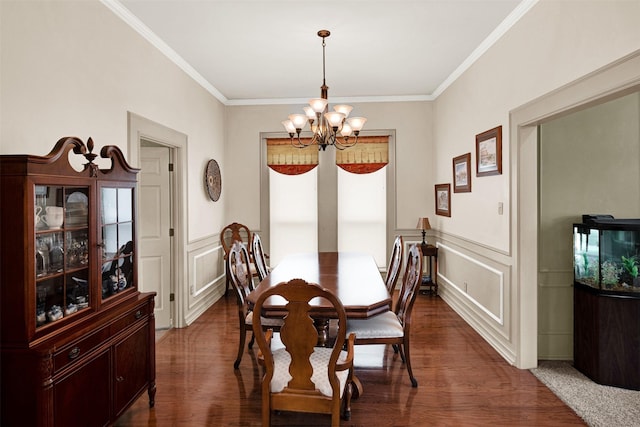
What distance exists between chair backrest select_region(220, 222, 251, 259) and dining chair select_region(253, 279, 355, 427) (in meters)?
3.44

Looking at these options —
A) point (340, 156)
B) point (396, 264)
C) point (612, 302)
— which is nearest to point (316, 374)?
point (396, 264)

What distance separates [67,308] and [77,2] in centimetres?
201

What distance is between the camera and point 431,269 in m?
5.79

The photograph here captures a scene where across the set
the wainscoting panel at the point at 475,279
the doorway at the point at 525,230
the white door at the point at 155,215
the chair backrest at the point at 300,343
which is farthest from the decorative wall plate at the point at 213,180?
the doorway at the point at 525,230

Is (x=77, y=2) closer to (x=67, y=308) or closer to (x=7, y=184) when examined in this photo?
(x=7, y=184)

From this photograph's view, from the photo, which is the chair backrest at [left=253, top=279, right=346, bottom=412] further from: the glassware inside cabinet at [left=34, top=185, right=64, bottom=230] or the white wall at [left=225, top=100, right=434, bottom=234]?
the white wall at [left=225, top=100, right=434, bottom=234]

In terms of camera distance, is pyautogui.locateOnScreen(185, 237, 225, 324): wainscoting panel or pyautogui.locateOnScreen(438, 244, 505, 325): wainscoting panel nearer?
pyautogui.locateOnScreen(438, 244, 505, 325): wainscoting panel

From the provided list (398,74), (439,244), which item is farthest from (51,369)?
(439,244)

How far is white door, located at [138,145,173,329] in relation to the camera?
433 cm

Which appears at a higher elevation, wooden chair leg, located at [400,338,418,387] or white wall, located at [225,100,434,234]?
white wall, located at [225,100,434,234]

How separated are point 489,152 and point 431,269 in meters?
2.39

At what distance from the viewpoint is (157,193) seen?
435cm

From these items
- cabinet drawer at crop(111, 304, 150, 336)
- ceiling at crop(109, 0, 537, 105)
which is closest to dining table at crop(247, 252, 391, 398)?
cabinet drawer at crop(111, 304, 150, 336)

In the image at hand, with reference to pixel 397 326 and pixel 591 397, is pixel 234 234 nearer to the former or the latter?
pixel 397 326
